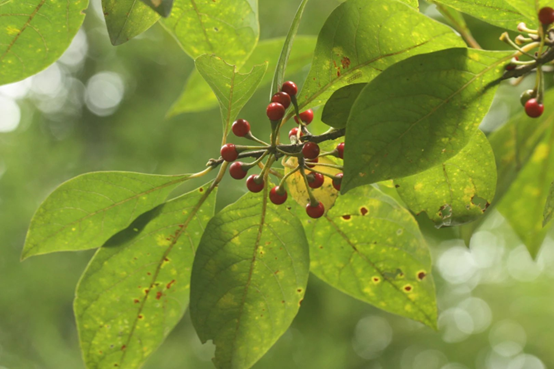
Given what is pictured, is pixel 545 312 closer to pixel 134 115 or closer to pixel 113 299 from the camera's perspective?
pixel 134 115

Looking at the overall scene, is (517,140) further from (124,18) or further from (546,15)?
(124,18)

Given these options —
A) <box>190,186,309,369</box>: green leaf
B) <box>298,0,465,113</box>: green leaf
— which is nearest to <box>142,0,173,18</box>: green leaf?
<box>298,0,465,113</box>: green leaf

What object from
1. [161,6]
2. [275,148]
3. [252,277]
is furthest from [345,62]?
[252,277]

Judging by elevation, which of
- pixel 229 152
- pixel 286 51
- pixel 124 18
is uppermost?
pixel 124 18

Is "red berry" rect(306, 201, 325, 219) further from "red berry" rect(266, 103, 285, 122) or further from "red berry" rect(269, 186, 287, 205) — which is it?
"red berry" rect(266, 103, 285, 122)

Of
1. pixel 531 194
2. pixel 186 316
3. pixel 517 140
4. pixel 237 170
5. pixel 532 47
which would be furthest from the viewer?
pixel 186 316

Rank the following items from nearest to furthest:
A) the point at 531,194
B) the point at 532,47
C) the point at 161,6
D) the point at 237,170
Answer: the point at 161,6, the point at 532,47, the point at 237,170, the point at 531,194
